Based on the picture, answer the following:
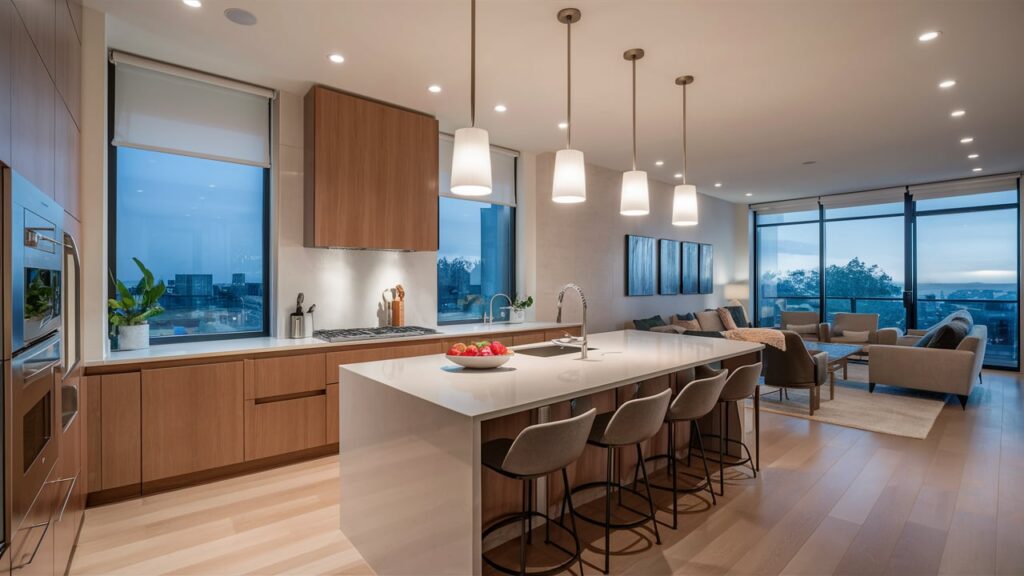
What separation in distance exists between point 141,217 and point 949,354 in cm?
743

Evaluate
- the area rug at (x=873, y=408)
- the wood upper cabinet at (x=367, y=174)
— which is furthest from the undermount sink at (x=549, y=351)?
the area rug at (x=873, y=408)

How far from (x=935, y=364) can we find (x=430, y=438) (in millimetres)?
5819

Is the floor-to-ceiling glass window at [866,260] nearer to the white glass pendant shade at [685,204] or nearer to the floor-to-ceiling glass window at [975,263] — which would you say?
the floor-to-ceiling glass window at [975,263]

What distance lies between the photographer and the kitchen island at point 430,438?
5.92ft

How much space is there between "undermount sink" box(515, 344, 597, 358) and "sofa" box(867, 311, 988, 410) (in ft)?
14.1

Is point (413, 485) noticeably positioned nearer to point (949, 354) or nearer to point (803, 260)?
point (949, 354)

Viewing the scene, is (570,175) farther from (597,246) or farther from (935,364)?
(935,364)

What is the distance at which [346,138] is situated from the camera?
4.01m

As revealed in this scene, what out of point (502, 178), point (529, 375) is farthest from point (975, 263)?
point (529, 375)

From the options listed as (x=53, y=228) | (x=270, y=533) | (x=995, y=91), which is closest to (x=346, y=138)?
(x=53, y=228)

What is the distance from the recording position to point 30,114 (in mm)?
1704

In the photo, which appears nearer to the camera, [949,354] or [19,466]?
[19,466]

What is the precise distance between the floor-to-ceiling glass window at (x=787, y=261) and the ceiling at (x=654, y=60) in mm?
3821

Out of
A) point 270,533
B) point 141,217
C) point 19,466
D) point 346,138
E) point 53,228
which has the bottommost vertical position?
point 270,533
